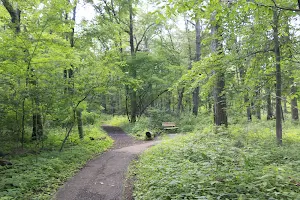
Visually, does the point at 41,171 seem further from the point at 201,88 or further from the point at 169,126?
the point at 169,126

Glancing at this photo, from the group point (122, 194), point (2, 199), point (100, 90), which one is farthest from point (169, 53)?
point (2, 199)

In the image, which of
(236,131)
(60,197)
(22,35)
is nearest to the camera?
(60,197)

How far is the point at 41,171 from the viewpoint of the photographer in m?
6.43

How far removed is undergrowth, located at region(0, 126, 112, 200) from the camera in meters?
5.33

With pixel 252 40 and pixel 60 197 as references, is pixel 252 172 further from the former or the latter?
pixel 60 197

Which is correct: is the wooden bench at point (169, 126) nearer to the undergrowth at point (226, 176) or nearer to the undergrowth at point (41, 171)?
the undergrowth at point (41, 171)

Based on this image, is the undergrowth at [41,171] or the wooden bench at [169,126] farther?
the wooden bench at [169,126]

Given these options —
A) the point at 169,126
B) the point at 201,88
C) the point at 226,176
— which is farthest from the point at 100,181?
the point at 169,126

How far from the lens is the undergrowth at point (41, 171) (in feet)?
17.5

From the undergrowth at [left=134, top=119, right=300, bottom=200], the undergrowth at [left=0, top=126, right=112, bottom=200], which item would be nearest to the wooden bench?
the undergrowth at [left=0, top=126, right=112, bottom=200]

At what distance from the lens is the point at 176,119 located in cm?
1795

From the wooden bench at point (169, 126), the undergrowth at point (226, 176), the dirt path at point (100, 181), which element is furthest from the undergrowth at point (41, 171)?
the wooden bench at point (169, 126)

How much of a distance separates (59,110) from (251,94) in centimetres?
721

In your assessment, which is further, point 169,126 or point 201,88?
point 169,126
